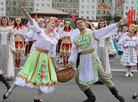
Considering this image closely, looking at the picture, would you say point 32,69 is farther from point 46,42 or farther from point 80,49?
point 80,49

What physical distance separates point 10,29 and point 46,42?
2761mm

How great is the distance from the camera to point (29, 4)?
115m

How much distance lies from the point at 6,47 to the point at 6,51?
4.9 inches

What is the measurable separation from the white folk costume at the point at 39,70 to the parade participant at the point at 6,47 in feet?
8.90

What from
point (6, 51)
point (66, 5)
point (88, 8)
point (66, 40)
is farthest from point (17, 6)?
point (6, 51)

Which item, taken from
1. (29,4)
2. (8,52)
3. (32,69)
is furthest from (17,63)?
(29,4)

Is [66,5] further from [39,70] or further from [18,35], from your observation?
[39,70]

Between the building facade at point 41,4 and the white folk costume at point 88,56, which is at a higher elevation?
the building facade at point 41,4

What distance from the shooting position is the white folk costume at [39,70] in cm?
541

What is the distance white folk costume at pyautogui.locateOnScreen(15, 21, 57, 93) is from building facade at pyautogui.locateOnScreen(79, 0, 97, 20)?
11376cm

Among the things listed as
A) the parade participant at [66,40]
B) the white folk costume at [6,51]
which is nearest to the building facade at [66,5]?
the parade participant at [66,40]

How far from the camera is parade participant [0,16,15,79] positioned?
8188 millimetres

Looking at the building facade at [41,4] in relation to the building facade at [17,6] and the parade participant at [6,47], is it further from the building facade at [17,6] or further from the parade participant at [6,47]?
the parade participant at [6,47]

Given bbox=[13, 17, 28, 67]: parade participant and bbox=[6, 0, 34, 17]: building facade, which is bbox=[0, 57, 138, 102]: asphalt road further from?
bbox=[6, 0, 34, 17]: building facade
